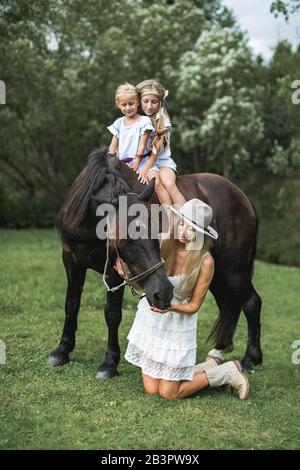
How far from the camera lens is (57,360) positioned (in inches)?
201

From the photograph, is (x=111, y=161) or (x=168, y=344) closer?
(x=168, y=344)

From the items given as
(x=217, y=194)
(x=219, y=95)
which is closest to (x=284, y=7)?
(x=217, y=194)

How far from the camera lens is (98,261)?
16.1ft

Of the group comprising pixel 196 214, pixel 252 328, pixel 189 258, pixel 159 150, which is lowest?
pixel 252 328

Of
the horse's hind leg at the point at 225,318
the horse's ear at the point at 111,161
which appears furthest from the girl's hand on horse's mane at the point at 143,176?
the horse's hind leg at the point at 225,318

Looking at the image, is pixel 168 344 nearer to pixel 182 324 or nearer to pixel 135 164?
pixel 182 324

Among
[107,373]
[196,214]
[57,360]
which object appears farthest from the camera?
[57,360]

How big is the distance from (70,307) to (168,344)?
3.89 ft

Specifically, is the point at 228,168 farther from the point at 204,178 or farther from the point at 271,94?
the point at 204,178

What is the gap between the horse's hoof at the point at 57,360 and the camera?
5098 millimetres

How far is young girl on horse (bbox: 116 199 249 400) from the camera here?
4.35 metres

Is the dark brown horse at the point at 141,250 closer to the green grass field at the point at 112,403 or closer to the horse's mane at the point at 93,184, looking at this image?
the horse's mane at the point at 93,184

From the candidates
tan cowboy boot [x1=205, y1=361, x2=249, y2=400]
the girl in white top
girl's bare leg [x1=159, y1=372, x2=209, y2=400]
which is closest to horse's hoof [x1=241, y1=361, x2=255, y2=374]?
tan cowboy boot [x1=205, y1=361, x2=249, y2=400]

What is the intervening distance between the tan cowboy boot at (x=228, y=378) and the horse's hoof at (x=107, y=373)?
2.64 feet
